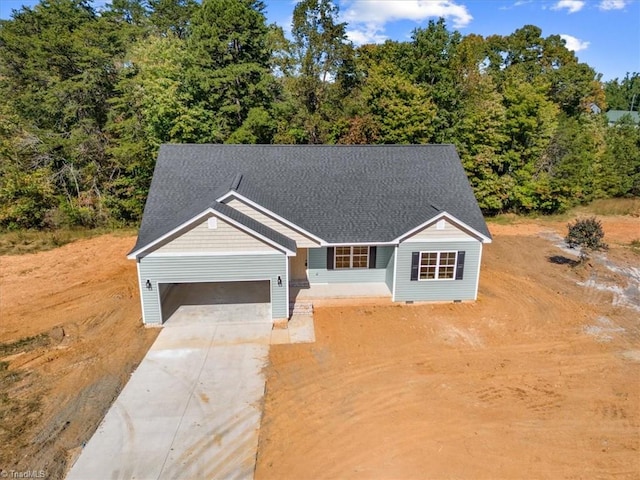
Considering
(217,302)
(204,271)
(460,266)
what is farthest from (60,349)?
(460,266)

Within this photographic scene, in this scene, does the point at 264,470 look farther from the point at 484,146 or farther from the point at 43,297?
the point at 484,146

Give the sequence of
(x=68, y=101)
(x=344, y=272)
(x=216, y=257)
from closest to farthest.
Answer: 1. (x=216, y=257)
2. (x=344, y=272)
3. (x=68, y=101)

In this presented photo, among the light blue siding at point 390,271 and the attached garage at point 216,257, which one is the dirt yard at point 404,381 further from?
the attached garage at point 216,257

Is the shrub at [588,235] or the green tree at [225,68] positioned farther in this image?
the green tree at [225,68]

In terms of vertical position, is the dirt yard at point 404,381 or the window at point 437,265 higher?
the window at point 437,265

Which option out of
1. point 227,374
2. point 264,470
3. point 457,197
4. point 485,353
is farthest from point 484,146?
point 264,470

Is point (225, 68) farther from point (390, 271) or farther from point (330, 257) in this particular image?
point (390, 271)

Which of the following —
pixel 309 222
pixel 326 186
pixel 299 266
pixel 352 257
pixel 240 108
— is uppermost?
pixel 240 108

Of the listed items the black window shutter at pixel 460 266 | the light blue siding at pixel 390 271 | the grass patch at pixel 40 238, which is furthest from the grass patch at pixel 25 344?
the black window shutter at pixel 460 266
